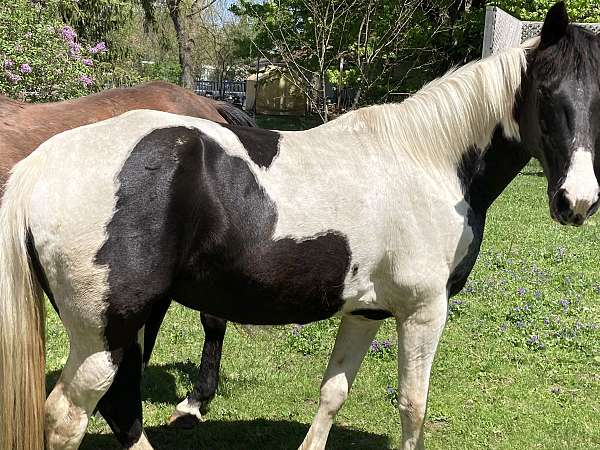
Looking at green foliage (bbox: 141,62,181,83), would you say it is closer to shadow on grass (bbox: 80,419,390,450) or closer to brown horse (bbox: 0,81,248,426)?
brown horse (bbox: 0,81,248,426)

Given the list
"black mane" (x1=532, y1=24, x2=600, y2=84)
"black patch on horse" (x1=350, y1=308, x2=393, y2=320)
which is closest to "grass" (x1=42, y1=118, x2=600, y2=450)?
"black patch on horse" (x1=350, y1=308, x2=393, y2=320)

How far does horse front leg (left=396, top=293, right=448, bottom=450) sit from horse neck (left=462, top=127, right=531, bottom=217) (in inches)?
19.1

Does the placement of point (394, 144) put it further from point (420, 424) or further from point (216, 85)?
point (216, 85)

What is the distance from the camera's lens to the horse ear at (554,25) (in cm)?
256

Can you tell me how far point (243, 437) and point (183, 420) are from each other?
401 millimetres

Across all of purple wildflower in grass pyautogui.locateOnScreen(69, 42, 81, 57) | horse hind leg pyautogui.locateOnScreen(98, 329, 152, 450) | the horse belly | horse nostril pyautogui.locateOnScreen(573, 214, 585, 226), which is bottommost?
horse hind leg pyautogui.locateOnScreen(98, 329, 152, 450)

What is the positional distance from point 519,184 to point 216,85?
2791 centimetres

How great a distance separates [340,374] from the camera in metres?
3.23

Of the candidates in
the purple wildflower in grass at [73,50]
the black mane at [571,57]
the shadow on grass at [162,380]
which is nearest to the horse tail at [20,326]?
the shadow on grass at [162,380]

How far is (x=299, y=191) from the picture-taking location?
2533 millimetres

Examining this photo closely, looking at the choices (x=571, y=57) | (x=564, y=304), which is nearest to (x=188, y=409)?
(x=571, y=57)

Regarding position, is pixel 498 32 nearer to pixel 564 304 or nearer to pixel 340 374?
pixel 564 304

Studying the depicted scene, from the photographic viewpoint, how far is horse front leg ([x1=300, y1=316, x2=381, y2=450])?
3.21 metres

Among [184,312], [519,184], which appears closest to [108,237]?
[184,312]
